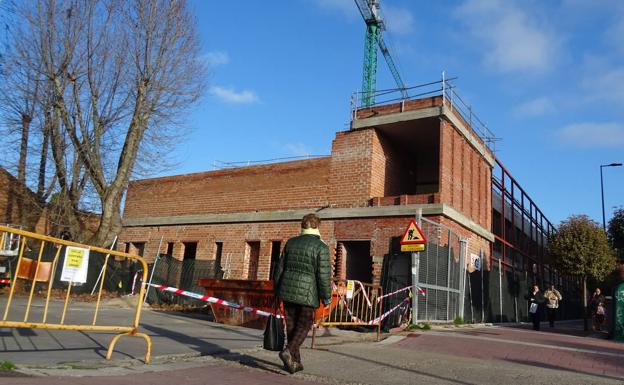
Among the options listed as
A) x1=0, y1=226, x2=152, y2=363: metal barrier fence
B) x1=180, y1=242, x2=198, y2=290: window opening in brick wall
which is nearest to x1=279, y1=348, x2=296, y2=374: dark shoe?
x1=0, y1=226, x2=152, y2=363: metal barrier fence

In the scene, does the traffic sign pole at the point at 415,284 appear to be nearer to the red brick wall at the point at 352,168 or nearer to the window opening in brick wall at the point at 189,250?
the red brick wall at the point at 352,168

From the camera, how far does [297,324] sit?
5.31 meters

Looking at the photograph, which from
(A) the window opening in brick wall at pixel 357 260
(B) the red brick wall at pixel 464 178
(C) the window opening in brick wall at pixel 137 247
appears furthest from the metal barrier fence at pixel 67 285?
(B) the red brick wall at pixel 464 178

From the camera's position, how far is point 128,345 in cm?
637

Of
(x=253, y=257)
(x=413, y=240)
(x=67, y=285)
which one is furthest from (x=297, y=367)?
(x=253, y=257)

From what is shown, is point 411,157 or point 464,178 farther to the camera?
point 411,157

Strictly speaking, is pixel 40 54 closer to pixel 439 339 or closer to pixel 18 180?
pixel 18 180

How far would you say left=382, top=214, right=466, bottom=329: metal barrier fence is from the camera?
41.1 ft

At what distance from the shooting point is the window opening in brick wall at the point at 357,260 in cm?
1748

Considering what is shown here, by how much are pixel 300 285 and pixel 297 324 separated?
43 cm

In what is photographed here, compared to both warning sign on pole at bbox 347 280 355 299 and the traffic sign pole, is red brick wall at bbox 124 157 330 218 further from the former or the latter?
warning sign on pole at bbox 347 280 355 299

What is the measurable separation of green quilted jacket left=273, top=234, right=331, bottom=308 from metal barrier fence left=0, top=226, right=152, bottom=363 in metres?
1.64

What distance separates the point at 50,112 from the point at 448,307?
1635 centimetres

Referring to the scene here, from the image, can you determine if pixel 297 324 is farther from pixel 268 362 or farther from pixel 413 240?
pixel 413 240
